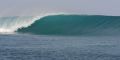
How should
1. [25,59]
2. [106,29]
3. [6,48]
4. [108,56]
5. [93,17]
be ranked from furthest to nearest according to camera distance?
[93,17]
[106,29]
[6,48]
[108,56]
[25,59]

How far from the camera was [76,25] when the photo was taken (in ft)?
149

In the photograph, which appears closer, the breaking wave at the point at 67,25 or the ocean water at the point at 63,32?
the ocean water at the point at 63,32

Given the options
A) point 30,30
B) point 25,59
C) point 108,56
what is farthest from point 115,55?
point 30,30

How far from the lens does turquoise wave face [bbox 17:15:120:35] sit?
141 ft

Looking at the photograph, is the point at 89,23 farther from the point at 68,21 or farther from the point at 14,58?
the point at 14,58

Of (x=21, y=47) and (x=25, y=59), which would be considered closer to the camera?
(x=25, y=59)

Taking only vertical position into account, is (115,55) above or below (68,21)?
below

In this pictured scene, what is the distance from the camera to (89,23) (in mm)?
45250

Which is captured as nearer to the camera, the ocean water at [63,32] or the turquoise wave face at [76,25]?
the ocean water at [63,32]

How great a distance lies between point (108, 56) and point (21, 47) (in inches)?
226

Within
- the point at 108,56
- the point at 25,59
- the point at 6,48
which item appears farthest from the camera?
the point at 6,48

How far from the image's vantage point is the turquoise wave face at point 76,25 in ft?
141

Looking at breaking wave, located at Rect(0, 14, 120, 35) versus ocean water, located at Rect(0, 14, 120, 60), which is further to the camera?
breaking wave, located at Rect(0, 14, 120, 35)

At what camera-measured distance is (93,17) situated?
46562 mm
